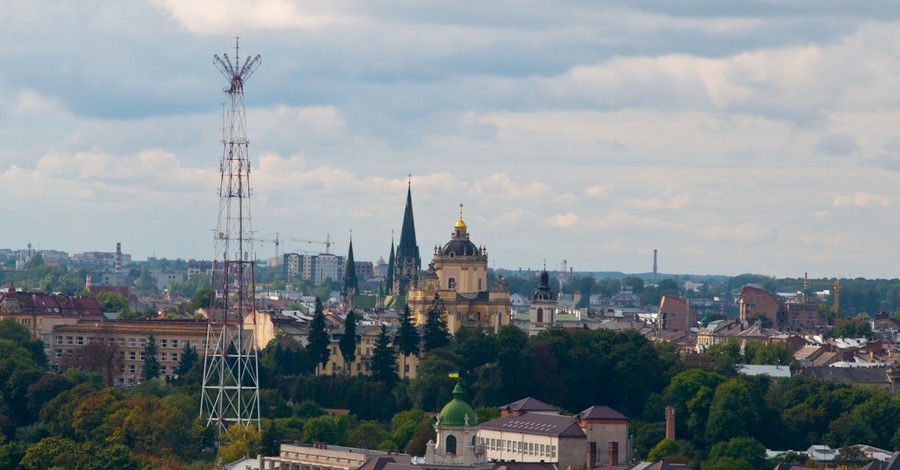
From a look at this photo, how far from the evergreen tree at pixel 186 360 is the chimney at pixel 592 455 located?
133ft

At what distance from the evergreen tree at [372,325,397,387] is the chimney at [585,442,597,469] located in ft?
80.0

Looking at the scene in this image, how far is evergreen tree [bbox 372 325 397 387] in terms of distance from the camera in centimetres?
12669

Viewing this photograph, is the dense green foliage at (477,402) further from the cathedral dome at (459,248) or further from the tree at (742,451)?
the cathedral dome at (459,248)

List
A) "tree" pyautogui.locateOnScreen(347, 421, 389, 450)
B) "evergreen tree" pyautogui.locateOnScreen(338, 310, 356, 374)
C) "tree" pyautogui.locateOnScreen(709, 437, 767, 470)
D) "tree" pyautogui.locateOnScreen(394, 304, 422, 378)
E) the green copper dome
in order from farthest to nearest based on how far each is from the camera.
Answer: "evergreen tree" pyautogui.locateOnScreen(338, 310, 356, 374) → "tree" pyautogui.locateOnScreen(394, 304, 422, 378) → "tree" pyautogui.locateOnScreen(347, 421, 389, 450) → "tree" pyautogui.locateOnScreen(709, 437, 767, 470) → the green copper dome

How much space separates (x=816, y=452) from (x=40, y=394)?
3842cm

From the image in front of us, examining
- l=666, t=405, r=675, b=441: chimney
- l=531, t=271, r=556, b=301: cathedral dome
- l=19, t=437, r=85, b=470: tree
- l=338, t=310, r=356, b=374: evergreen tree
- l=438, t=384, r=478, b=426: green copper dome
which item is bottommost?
l=19, t=437, r=85, b=470: tree

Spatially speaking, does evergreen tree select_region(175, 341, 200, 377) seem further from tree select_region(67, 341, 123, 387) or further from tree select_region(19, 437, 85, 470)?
tree select_region(19, 437, 85, 470)

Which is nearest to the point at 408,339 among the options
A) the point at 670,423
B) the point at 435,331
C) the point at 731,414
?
the point at 435,331

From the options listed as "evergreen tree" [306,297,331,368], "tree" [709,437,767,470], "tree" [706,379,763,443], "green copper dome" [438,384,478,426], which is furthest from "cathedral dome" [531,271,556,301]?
"green copper dome" [438,384,478,426]

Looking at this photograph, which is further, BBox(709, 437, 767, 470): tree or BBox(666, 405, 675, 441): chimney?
BBox(666, 405, 675, 441): chimney

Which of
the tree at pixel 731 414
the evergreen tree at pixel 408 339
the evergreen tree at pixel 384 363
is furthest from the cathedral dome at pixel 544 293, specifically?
the tree at pixel 731 414

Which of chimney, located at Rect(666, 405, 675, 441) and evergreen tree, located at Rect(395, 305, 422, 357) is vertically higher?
evergreen tree, located at Rect(395, 305, 422, 357)

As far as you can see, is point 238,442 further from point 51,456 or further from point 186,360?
point 186,360

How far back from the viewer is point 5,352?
13575cm
